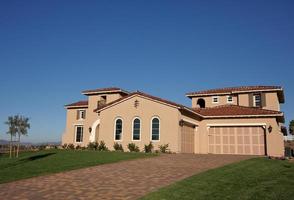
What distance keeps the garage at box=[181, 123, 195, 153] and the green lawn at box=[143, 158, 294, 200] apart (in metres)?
14.7

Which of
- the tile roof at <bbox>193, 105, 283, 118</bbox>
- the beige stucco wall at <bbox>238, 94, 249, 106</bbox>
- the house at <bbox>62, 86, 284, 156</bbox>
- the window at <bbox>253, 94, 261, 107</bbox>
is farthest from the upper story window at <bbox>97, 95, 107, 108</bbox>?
the window at <bbox>253, 94, 261, 107</bbox>

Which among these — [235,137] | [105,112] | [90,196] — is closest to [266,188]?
[90,196]

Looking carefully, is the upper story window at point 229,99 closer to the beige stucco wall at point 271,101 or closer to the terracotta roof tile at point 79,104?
the beige stucco wall at point 271,101

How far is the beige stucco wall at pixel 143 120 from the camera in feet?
89.5

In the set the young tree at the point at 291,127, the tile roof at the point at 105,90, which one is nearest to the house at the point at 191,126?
the tile roof at the point at 105,90

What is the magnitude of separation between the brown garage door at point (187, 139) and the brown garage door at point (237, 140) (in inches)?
82.2

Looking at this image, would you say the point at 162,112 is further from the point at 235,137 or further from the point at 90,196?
the point at 90,196

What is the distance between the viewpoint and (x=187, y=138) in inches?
1169

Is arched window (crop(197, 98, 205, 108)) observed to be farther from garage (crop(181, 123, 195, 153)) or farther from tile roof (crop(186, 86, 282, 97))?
garage (crop(181, 123, 195, 153))

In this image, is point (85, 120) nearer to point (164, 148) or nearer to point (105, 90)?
point (105, 90)

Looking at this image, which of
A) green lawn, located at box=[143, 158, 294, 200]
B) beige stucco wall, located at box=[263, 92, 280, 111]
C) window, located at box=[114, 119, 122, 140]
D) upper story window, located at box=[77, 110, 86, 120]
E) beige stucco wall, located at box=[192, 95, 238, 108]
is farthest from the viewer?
upper story window, located at box=[77, 110, 86, 120]

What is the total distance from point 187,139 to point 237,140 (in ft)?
16.9

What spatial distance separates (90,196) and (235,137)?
924 inches

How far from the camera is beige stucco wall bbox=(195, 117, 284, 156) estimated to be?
2841cm
